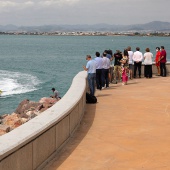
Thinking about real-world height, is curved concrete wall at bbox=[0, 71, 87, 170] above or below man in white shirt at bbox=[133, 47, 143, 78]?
below

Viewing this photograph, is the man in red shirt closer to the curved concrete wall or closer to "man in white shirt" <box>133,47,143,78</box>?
"man in white shirt" <box>133,47,143,78</box>

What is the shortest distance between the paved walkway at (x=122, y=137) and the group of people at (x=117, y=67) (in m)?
0.97

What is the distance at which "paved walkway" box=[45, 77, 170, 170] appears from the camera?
6617 mm

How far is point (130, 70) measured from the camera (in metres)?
18.2

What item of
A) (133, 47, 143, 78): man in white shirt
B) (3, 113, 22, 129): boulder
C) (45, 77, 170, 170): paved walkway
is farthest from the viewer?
(133, 47, 143, 78): man in white shirt

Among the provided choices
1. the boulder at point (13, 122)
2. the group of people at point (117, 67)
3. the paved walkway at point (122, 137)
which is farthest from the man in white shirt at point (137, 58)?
the boulder at point (13, 122)

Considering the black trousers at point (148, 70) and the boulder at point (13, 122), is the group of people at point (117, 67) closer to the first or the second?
the black trousers at point (148, 70)

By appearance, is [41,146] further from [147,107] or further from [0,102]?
[0,102]

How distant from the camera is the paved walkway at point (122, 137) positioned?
6.62 metres

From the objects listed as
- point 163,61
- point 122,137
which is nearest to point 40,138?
point 122,137

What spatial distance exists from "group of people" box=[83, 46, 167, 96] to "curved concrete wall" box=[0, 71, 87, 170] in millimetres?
4593

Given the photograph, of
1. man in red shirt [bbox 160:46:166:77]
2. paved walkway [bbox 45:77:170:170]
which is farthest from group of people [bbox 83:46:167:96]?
paved walkway [bbox 45:77:170:170]

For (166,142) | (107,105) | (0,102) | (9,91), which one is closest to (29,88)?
(9,91)

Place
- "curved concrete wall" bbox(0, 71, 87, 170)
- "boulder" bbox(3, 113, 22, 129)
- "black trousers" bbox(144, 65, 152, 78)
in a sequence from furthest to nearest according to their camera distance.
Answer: "black trousers" bbox(144, 65, 152, 78) < "boulder" bbox(3, 113, 22, 129) < "curved concrete wall" bbox(0, 71, 87, 170)
